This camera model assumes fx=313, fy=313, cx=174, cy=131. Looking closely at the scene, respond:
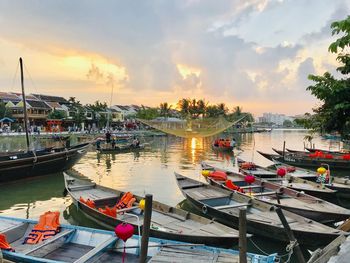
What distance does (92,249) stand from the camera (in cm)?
611

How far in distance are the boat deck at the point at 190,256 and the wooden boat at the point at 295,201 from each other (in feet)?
12.6

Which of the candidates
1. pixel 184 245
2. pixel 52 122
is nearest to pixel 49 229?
pixel 184 245

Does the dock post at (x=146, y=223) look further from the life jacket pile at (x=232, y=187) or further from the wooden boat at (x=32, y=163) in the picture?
the wooden boat at (x=32, y=163)

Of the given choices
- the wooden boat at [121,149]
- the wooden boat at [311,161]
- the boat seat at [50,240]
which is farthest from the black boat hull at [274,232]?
the wooden boat at [121,149]

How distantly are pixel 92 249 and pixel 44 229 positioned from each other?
148 centimetres

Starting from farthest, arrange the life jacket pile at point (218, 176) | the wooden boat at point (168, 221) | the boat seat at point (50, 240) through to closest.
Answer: the life jacket pile at point (218, 176) < the wooden boat at point (168, 221) < the boat seat at point (50, 240)

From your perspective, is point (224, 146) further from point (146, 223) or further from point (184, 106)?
point (184, 106)

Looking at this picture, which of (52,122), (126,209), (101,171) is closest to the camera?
(126,209)

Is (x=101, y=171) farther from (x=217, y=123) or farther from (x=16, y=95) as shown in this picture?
(x=16, y=95)

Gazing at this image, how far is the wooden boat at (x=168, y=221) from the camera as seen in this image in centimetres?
635

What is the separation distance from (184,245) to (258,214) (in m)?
3.47

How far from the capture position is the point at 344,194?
1170cm

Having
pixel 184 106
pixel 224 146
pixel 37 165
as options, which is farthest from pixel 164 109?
pixel 37 165

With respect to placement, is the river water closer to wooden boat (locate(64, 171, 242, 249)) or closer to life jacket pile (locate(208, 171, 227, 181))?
wooden boat (locate(64, 171, 242, 249))
